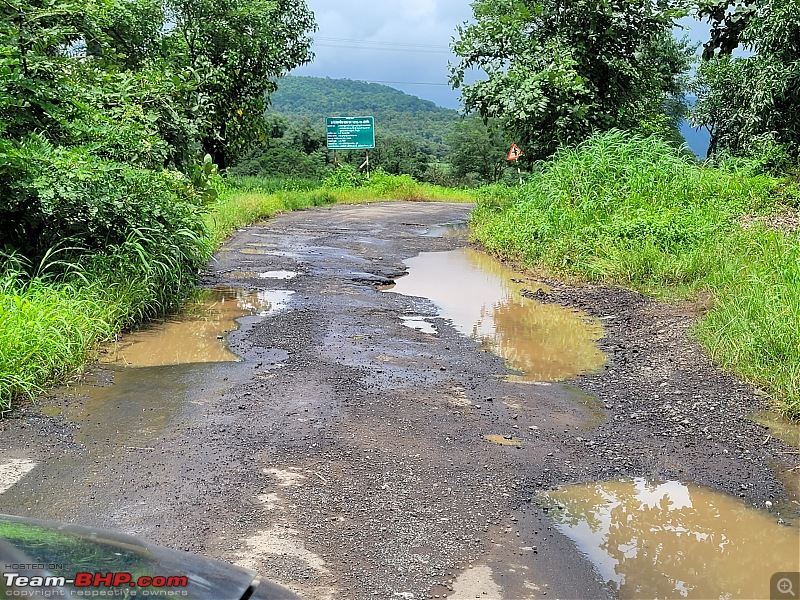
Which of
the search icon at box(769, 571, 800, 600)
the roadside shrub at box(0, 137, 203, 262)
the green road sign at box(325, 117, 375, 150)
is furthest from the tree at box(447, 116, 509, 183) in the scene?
the search icon at box(769, 571, 800, 600)

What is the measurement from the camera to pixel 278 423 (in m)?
4.83

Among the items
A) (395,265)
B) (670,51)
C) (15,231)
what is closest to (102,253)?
(15,231)

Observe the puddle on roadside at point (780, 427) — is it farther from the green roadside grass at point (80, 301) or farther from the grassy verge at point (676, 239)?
the green roadside grass at point (80, 301)

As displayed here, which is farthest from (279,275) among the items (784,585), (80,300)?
(784,585)

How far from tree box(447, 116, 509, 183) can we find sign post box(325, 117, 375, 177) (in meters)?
13.0

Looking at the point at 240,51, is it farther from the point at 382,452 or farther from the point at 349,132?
the point at 382,452

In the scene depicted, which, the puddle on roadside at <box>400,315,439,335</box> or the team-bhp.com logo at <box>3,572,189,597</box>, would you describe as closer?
the team-bhp.com logo at <box>3,572,189,597</box>

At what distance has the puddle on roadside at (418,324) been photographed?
7.54 metres

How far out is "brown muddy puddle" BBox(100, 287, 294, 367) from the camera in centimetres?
646

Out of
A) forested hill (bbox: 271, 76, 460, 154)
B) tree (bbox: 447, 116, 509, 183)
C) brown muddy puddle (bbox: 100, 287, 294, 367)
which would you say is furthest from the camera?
forested hill (bbox: 271, 76, 460, 154)

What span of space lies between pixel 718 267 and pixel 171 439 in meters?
6.56

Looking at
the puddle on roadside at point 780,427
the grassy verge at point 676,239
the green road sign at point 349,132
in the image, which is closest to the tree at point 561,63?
the grassy verge at point 676,239

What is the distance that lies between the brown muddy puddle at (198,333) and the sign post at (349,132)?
23333 millimetres

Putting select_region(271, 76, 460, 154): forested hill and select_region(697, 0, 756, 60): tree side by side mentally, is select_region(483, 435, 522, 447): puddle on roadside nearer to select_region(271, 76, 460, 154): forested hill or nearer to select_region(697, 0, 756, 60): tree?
select_region(697, 0, 756, 60): tree
